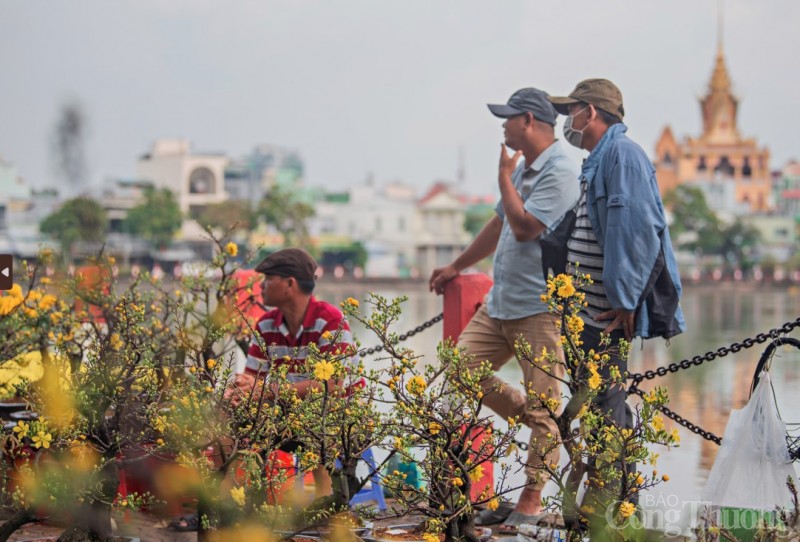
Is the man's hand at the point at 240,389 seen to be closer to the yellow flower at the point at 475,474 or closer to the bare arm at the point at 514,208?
the yellow flower at the point at 475,474

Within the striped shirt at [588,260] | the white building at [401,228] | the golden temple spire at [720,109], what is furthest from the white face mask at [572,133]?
the golden temple spire at [720,109]

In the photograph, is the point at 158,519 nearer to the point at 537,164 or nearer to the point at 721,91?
the point at 537,164

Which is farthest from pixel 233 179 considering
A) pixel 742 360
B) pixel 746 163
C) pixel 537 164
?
pixel 537 164

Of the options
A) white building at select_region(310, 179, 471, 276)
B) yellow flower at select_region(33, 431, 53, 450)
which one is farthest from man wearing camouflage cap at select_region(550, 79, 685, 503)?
white building at select_region(310, 179, 471, 276)

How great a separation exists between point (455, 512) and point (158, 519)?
1469 millimetres

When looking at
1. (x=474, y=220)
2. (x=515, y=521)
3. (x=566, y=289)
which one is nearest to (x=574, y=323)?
(x=566, y=289)

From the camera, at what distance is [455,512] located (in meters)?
3.36

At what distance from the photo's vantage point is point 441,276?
508cm

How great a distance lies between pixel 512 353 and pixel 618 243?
0.92 meters

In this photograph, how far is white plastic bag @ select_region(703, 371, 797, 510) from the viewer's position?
366cm

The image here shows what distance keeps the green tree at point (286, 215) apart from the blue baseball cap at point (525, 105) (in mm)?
63462

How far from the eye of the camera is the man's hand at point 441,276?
5.06 m

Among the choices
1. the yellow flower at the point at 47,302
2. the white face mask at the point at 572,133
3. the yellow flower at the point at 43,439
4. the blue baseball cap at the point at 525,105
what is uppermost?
the blue baseball cap at the point at 525,105

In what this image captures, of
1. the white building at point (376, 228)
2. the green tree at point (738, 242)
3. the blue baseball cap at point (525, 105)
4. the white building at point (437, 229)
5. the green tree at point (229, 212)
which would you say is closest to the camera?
the blue baseball cap at point (525, 105)
